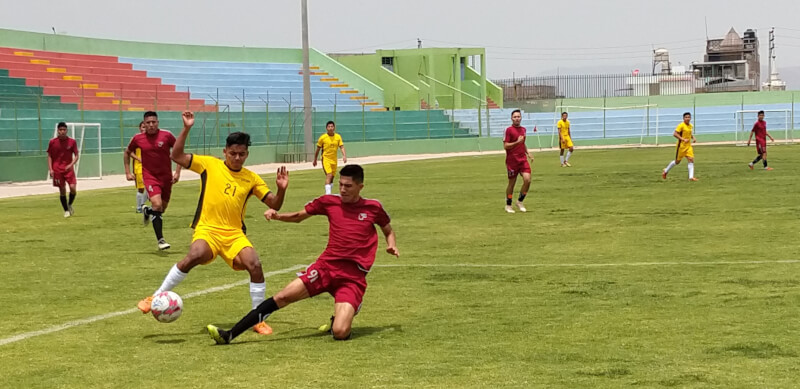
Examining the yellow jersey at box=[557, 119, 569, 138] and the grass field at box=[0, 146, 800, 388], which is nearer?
the grass field at box=[0, 146, 800, 388]

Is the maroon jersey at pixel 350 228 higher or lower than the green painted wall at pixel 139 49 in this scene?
lower

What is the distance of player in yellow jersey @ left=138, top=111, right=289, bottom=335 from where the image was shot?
9.41 metres

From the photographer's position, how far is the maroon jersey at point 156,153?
626 inches

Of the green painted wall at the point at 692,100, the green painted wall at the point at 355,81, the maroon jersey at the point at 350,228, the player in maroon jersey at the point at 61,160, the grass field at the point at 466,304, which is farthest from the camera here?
the green painted wall at the point at 692,100

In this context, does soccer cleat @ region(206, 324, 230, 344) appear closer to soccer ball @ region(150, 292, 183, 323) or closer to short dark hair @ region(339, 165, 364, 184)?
soccer ball @ region(150, 292, 183, 323)

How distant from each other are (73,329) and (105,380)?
2.26 m

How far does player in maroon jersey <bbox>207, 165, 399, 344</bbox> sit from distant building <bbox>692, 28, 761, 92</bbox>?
298ft

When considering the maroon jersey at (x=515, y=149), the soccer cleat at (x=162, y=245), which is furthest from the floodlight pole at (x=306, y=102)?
the soccer cleat at (x=162, y=245)

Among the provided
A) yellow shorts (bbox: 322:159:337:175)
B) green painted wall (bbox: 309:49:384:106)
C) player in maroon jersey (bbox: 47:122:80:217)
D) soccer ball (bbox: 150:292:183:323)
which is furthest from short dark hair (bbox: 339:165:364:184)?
green painted wall (bbox: 309:49:384:106)

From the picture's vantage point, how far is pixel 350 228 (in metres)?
9.16

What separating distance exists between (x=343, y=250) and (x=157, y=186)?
7.48 metres

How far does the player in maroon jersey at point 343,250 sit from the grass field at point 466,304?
323 mm

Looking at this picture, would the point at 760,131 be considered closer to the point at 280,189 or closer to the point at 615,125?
the point at 280,189

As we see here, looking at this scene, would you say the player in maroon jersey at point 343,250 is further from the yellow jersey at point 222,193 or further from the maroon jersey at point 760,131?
the maroon jersey at point 760,131
